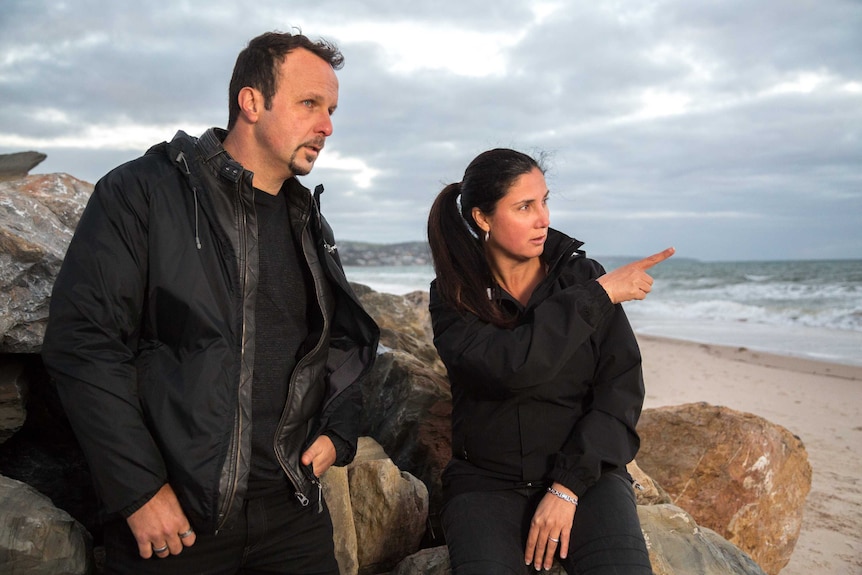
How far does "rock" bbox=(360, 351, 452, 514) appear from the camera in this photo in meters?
3.86

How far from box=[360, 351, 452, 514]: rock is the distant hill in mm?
38009

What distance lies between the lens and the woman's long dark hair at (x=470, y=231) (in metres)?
3.05

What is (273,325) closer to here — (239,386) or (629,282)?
(239,386)

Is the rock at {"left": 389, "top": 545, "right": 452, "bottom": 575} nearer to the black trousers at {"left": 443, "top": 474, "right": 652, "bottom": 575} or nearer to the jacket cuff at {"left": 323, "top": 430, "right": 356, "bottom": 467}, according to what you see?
the black trousers at {"left": 443, "top": 474, "right": 652, "bottom": 575}

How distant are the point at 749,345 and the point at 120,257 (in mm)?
14123

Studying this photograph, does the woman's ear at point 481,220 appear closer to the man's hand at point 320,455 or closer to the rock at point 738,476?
the man's hand at point 320,455

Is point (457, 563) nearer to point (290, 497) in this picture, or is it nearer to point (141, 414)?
point (290, 497)

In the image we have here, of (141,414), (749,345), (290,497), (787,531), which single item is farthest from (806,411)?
(141,414)

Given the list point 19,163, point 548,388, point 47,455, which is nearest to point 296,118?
point 548,388

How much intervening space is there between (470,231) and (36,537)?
204 cm

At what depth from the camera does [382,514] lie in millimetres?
3299

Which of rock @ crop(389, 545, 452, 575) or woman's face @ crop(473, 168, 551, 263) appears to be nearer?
rock @ crop(389, 545, 452, 575)

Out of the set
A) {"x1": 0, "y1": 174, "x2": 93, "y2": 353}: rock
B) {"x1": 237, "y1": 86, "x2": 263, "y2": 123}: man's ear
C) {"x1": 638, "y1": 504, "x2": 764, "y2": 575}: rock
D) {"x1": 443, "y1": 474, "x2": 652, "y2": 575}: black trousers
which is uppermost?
{"x1": 237, "y1": 86, "x2": 263, "y2": 123}: man's ear

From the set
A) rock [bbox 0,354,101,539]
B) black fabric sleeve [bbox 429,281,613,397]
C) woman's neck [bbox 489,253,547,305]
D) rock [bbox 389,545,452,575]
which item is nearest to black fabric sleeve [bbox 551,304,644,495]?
black fabric sleeve [bbox 429,281,613,397]
